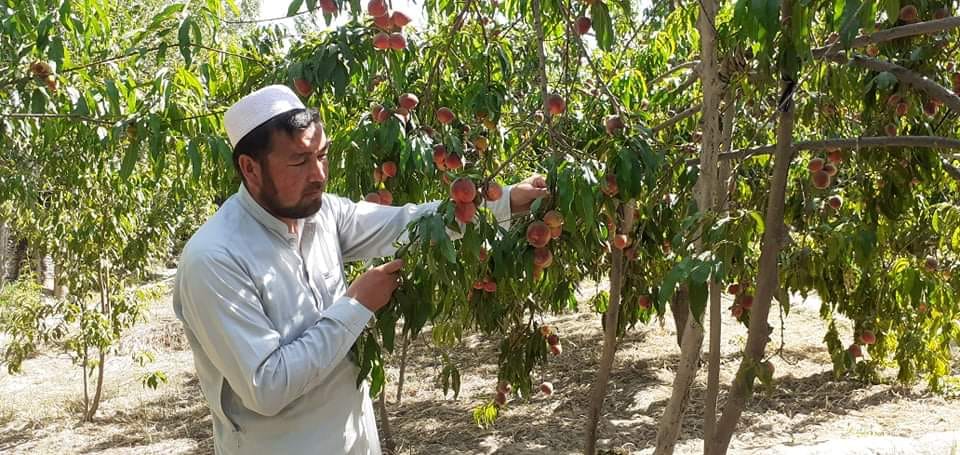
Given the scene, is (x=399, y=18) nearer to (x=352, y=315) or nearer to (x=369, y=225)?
(x=369, y=225)

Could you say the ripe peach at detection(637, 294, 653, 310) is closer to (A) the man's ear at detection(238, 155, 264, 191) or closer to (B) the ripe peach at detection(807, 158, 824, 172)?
(B) the ripe peach at detection(807, 158, 824, 172)

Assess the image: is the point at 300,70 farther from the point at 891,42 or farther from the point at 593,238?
the point at 891,42

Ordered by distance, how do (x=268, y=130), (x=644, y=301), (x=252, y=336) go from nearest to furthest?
(x=252, y=336), (x=268, y=130), (x=644, y=301)

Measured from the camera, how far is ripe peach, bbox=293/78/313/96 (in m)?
2.27

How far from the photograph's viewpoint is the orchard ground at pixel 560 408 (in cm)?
528

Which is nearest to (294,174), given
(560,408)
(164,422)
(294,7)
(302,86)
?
(294,7)

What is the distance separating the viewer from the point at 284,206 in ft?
5.81

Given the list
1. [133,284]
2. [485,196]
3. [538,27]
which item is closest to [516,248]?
[485,196]

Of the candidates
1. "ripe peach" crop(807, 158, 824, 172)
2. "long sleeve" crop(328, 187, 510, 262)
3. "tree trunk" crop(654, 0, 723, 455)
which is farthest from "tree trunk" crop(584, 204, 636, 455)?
"long sleeve" crop(328, 187, 510, 262)

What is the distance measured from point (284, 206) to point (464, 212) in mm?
420

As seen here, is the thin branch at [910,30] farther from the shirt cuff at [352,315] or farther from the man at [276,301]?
the shirt cuff at [352,315]

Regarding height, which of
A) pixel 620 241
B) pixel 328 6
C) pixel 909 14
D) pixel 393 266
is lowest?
pixel 620 241

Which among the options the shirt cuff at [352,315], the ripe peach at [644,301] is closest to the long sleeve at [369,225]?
the shirt cuff at [352,315]

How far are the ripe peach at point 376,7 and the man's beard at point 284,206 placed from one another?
0.68 metres
